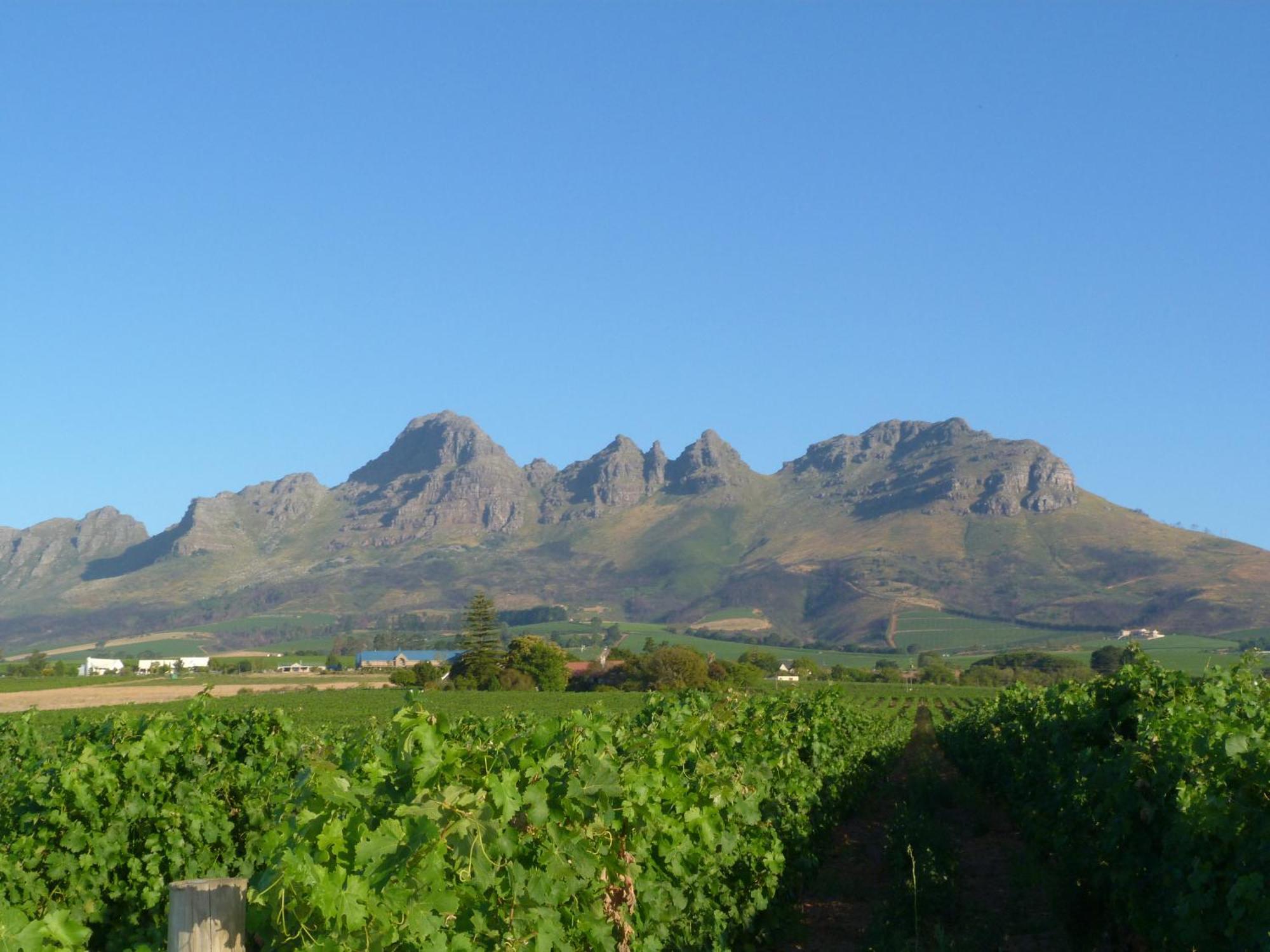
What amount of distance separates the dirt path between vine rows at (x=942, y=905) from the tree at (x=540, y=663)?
253 feet

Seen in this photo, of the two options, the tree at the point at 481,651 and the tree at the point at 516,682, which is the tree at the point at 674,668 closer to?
the tree at the point at 516,682

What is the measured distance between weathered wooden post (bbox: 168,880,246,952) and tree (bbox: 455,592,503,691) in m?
94.3

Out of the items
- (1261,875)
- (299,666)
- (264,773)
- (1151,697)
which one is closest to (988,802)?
(1151,697)

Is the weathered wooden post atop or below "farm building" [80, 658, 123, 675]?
atop

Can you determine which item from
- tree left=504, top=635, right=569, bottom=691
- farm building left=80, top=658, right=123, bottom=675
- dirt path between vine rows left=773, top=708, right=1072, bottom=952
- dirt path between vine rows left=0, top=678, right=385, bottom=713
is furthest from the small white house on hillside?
dirt path between vine rows left=773, top=708, right=1072, bottom=952

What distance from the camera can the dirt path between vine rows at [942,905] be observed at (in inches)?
444

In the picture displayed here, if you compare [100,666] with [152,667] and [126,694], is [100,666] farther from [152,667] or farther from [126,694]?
[126,694]

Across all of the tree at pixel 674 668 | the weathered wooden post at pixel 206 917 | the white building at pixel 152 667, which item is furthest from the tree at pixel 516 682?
the weathered wooden post at pixel 206 917

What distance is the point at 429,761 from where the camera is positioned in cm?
551

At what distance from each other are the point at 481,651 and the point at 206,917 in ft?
343

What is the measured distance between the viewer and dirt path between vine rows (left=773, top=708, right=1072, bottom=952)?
11.3 m

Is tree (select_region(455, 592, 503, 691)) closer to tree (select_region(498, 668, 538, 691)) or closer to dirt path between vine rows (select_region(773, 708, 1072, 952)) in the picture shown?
tree (select_region(498, 668, 538, 691))

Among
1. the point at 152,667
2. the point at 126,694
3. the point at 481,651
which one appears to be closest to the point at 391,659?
the point at 152,667

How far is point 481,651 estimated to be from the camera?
107 meters
